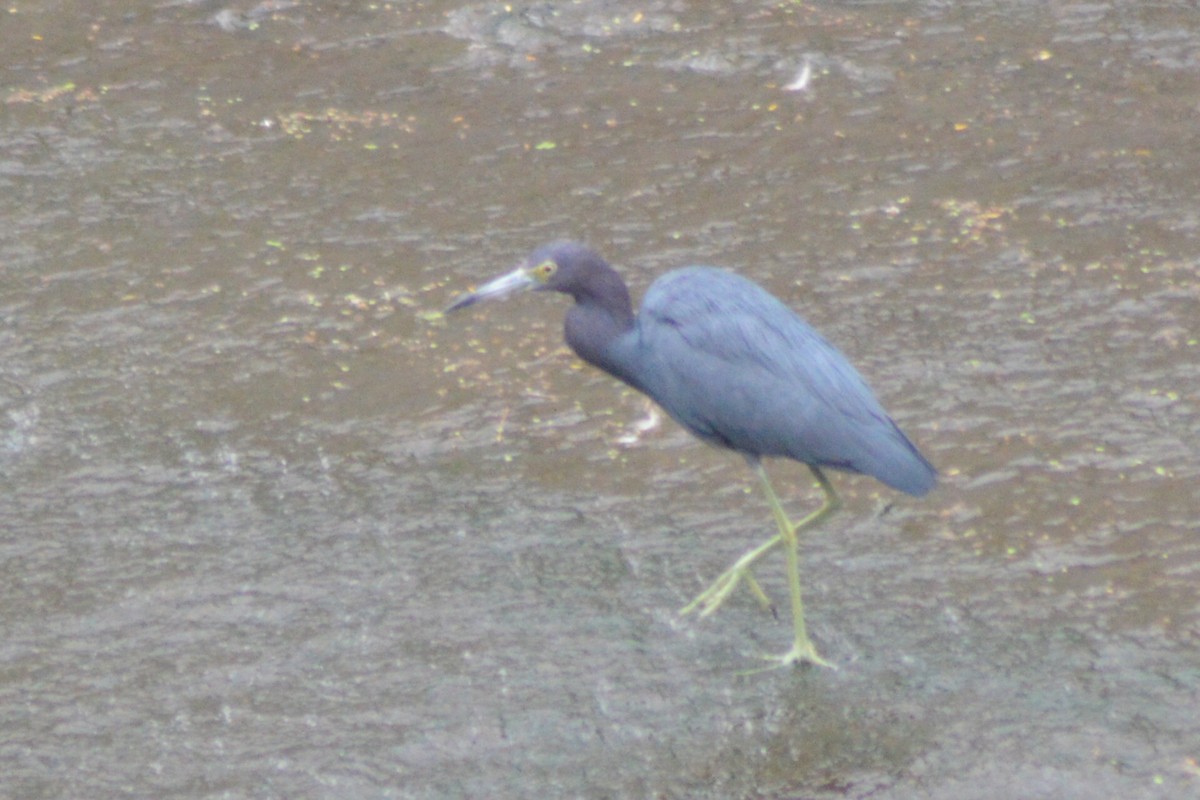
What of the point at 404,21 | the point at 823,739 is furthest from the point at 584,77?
the point at 823,739

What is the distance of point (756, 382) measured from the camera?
450cm

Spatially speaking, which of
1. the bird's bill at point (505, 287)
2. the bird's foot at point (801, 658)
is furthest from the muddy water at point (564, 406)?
the bird's bill at point (505, 287)

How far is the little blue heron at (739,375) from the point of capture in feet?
14.4

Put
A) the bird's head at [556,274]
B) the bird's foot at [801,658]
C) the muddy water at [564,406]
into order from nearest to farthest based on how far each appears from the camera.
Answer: the muddy water at [564,406] < the bird's foot at [801,658] < the bird's head at [556,274]

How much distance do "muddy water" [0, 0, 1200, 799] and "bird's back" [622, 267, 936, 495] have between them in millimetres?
433

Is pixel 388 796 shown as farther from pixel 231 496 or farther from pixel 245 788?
pixel 231 496

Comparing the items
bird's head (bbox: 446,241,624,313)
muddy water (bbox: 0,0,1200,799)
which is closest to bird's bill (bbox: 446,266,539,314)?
bird's head (bbox: 446,241,624,313)

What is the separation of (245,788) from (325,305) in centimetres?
261

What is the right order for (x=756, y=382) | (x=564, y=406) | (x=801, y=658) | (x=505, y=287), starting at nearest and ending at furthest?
(x=801, y=658), (x=756, y=382), (x=505, y=287), (x=564, y=406)

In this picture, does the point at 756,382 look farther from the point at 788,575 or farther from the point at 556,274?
the point at 556,274

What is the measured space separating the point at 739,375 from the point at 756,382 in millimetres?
51

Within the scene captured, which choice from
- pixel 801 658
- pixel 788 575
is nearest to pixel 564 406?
pixel 788 575

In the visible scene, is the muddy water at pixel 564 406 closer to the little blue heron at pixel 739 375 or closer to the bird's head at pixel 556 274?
the little blue heron at pixel 739 375

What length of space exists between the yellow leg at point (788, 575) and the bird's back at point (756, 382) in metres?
0.15
